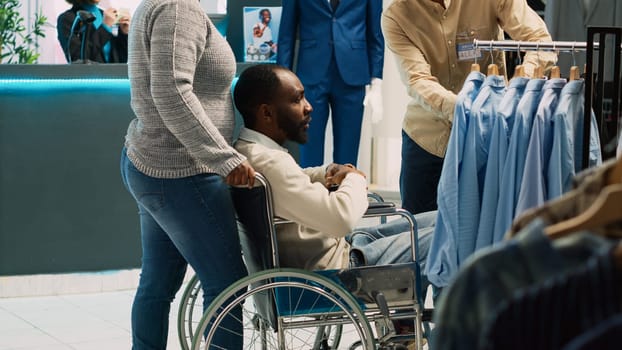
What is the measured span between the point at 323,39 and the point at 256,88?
2697mm

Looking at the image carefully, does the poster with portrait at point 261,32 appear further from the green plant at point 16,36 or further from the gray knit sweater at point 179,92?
the gray knit sweater at point 179,92

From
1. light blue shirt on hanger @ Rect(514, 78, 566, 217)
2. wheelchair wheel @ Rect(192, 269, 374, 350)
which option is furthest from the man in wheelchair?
light blue shirt on hanger @ Rect(514, 78, 566, 217)

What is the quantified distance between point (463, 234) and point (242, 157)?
2.07 feet

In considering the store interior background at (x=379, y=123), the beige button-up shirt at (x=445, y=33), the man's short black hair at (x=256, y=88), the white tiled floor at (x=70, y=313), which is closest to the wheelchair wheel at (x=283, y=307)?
the man's short black hair at (x=256, y=88)

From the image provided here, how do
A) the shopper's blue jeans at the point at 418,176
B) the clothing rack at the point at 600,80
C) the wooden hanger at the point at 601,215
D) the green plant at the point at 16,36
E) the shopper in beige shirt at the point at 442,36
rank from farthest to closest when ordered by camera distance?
the green plant at the point at 16,36
the shopper's blue jeans at the point at 418,176
the shopper in beige shirt at the point at 442,36
the clothing rack at the point at 600,80
the wooden hanger at the point at 601,215

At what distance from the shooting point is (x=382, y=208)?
2650 millimetres

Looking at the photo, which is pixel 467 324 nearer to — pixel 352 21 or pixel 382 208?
pixel 382 208

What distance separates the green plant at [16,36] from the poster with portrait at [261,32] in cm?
108

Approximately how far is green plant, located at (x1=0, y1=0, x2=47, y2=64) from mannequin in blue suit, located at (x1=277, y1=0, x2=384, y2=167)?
1291 millimetres

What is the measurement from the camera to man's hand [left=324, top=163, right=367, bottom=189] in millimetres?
2770

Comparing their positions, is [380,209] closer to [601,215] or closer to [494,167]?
[494,167]

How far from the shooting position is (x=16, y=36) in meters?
5.01

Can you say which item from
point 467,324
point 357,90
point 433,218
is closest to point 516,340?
point 467,324

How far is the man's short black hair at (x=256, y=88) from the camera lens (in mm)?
2713
